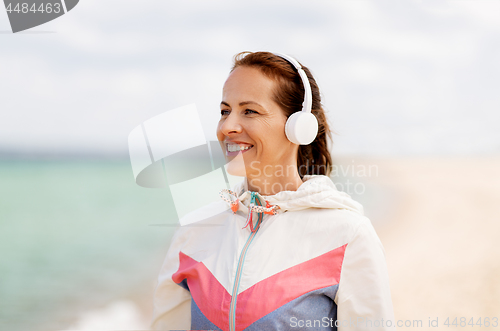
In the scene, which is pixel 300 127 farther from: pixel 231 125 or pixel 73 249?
pixel 73 249

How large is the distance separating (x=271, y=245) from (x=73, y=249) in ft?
26.8

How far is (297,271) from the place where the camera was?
1317 mm

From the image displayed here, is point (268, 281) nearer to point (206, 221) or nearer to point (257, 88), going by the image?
point (206, 221)

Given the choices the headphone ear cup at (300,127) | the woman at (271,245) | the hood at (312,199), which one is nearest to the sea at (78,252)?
the woman at (271,245)

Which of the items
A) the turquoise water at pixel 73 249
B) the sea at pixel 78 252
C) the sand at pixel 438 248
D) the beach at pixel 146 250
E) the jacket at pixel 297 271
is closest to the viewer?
the jacket at pixel 297 271

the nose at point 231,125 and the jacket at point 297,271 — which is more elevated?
the nose at point 231,125

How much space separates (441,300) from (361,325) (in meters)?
3.84

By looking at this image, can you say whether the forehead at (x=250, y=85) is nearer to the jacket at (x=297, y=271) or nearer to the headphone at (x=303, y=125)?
the headphone at (x=303, y=125)

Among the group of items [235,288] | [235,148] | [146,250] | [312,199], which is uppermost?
[235,148]

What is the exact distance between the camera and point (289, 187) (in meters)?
1.52

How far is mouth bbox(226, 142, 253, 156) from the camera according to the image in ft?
4.73

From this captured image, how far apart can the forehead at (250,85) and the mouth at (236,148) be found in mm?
175

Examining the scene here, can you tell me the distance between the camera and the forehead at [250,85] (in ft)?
4.72

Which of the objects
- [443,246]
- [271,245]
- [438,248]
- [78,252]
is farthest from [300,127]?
[78,252]
